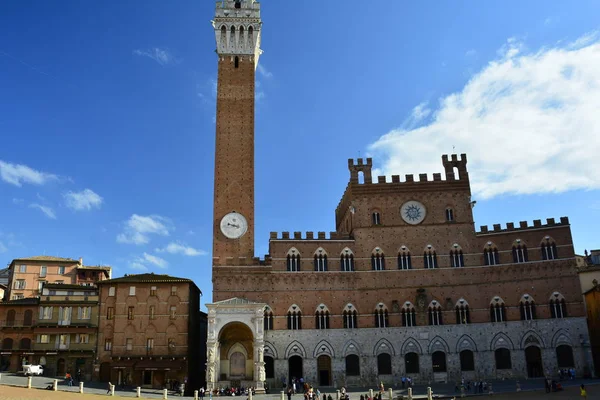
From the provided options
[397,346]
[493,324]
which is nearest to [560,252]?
[493,324]

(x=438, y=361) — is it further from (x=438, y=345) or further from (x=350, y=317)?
(x=350, y=317)

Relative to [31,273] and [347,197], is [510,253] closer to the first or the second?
[347,197]

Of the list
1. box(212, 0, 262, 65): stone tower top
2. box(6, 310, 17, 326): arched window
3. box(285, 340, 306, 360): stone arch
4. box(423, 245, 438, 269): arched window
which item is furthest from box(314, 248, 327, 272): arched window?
box(6, 310, 17, 326): arched window

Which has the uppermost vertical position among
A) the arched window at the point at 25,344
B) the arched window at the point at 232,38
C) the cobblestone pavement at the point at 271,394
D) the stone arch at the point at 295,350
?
the arched window at the point at 232,38

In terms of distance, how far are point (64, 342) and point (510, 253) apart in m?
41.4

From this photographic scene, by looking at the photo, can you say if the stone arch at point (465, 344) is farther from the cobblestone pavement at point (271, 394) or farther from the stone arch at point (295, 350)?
the stone arch at point (295, 350)

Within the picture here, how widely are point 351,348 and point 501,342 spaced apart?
1324cm

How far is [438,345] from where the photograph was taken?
47781 mm

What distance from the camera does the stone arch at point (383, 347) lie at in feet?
156

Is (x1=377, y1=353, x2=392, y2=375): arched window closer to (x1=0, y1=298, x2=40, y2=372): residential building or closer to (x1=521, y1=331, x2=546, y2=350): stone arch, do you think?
(x1=521, y1=331, x2=546, y2=350): stone arch

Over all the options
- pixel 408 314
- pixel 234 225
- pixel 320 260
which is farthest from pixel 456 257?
pixel 234 225

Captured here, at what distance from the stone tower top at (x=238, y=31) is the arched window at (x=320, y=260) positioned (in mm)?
21214

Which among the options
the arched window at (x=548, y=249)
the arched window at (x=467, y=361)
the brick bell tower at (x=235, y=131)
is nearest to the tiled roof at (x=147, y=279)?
the brick bell tower at (x=235, y=131)

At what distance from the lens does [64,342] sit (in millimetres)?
48406
